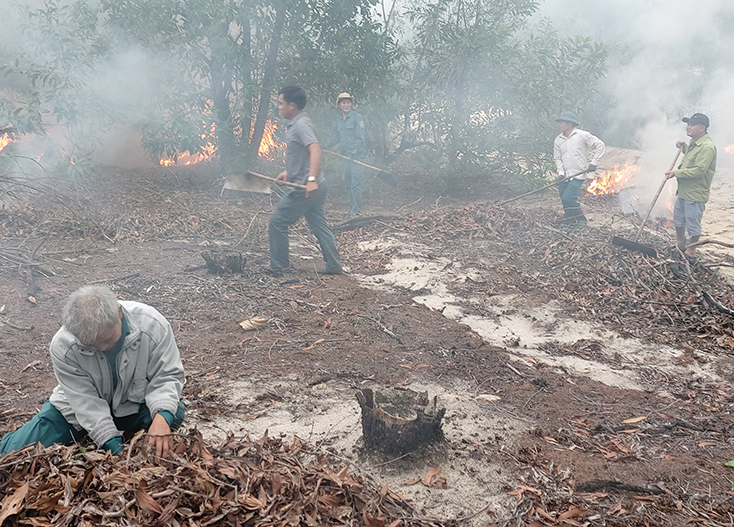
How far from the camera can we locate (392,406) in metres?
3.41

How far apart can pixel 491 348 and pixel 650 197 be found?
9.68m

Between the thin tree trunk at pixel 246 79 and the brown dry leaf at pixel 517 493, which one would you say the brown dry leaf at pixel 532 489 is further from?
the thin tree trunk at pixel 246 79

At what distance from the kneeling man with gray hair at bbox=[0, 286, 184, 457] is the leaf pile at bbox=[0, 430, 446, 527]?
0.19m

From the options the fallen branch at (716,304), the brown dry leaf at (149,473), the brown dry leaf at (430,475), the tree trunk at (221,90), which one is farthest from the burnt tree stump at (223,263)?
the fallen branch at (716,304)

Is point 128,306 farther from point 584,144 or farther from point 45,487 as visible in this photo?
point 584,144

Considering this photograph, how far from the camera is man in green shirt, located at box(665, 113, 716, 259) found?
736 centimetres

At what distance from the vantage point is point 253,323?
17.5 feet

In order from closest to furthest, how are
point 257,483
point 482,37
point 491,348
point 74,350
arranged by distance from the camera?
1. point 257,483
2. point 74,350
3. point 491,348
4. point 482,37

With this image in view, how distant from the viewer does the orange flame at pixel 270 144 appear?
11.6m

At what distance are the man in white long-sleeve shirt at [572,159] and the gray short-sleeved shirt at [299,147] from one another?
14.6 feet

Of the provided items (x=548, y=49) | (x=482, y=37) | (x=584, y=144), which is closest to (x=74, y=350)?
(x=584, y=144)

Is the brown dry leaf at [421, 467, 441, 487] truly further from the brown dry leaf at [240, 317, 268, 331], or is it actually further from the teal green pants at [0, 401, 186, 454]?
the brown dry leaf at [240, 317, 268, 331]

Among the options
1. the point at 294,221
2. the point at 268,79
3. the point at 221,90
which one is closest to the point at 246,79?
the point at 268,79

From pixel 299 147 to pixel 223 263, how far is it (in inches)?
64.5
